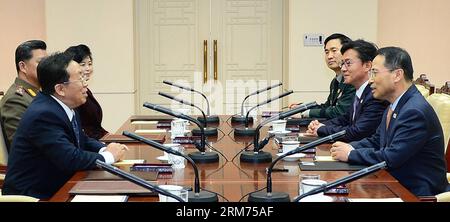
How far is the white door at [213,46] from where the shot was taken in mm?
7066

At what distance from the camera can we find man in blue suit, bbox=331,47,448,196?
3.01 metres

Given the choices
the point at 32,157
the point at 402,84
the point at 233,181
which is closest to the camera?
the point at 233,181

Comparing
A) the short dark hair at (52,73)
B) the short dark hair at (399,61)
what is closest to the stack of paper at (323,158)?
the short dark hair at (399,61)

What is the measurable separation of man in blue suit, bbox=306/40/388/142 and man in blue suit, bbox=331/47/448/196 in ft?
1.99

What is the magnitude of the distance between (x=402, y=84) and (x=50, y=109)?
1.67 metres

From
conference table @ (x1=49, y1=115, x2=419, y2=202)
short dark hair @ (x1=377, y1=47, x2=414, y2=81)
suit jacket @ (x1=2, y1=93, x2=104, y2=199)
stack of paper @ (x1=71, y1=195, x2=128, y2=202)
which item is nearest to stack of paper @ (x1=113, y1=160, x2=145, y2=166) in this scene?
conference table @ (x1=49, y1=115, x2=419, y2=202)

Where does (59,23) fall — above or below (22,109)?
above

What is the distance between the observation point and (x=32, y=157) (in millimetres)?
3035

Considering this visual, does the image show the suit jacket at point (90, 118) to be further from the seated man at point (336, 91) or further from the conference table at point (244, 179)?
the seated man at point (336, 91)

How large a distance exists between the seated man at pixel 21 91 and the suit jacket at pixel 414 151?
199 centimetres

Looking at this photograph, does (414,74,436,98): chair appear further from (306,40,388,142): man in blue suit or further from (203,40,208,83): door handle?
(203,40,208,83): door handle

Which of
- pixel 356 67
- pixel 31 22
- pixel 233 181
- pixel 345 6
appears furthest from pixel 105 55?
pixel 233 181

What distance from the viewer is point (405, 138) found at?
118 inches

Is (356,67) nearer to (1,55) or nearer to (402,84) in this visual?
(402,84)
